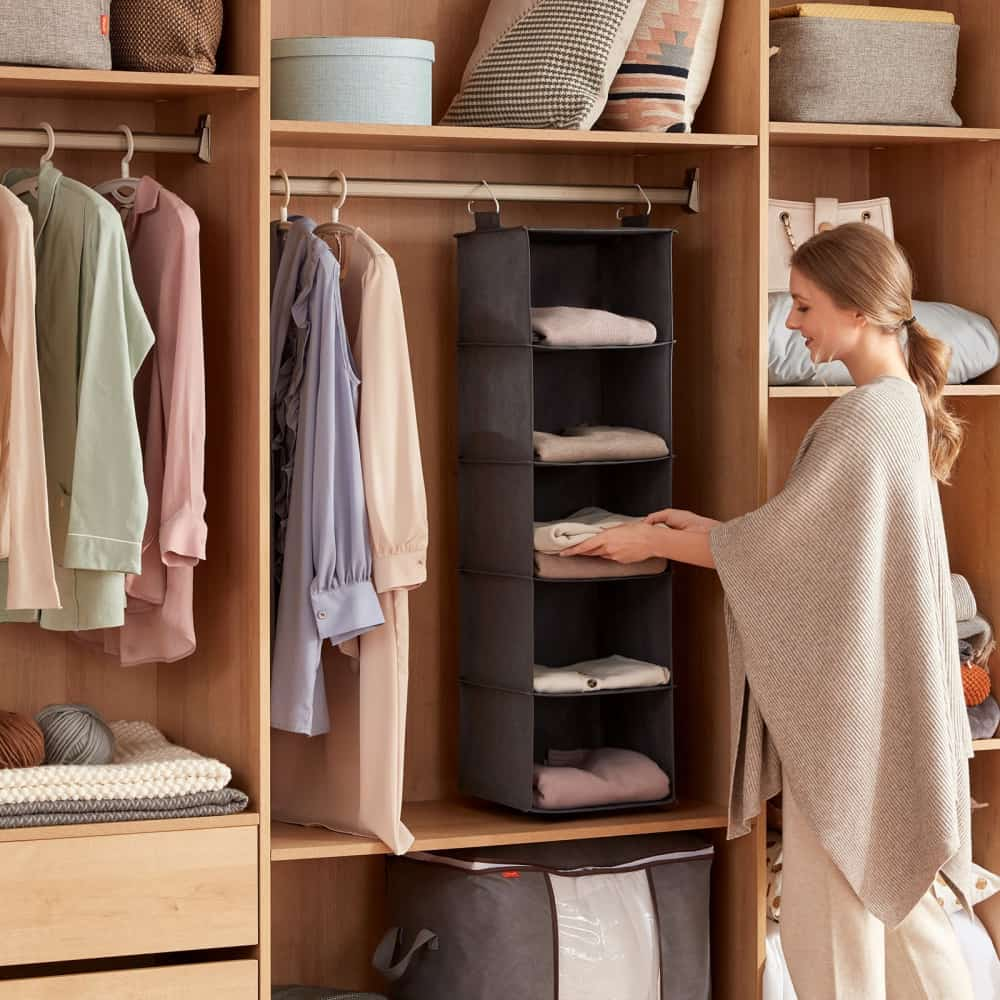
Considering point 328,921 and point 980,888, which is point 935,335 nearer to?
point 980,888

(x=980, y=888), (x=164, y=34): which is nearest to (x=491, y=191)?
(x=164, y=34)

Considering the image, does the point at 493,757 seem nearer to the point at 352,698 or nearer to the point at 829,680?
the point at 352,698

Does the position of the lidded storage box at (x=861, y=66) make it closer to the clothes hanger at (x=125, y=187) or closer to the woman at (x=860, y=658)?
the woman at (x=860, y=658)

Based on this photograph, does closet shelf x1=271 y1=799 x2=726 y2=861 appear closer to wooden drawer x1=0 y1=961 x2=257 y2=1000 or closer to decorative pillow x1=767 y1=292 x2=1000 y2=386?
wooden drawer x1=0 y1=961 x2=257 y2=1000

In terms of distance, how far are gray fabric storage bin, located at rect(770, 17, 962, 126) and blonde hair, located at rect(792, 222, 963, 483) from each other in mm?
423

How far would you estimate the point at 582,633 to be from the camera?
3115mm

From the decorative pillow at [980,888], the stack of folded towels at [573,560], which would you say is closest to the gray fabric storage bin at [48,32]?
the stack of folded towels at [573,560]

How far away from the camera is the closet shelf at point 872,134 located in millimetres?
2824

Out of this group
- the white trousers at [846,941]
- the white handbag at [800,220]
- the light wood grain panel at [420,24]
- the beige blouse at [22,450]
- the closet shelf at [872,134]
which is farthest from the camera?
the white handbag at [800,220]

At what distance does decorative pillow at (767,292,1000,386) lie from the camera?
2.88 m

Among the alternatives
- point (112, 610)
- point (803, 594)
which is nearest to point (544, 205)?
point (803, 594)

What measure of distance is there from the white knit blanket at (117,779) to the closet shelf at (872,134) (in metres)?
1.54

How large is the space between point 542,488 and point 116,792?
1048 mm

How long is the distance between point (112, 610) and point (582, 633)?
104 cm
